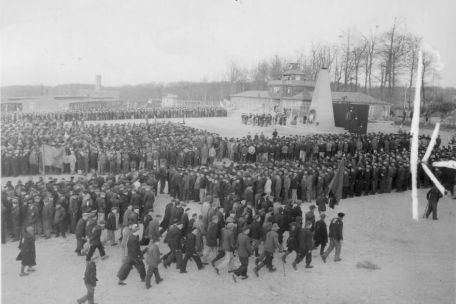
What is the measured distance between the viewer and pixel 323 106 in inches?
1144

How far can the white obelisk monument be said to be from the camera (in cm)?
2870

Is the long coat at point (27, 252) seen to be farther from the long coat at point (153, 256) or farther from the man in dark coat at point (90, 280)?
the long coat at point (153, 256)

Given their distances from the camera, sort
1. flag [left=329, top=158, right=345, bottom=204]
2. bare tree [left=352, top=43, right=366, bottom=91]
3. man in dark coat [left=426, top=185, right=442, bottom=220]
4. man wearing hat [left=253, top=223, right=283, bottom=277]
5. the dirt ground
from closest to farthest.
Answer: the dirt ground < man wearing hat [left=253, top=223, right=283, bottom=277] < man in dark coat [left=426, top=185, right=442, bottom=220] < flag [left=329, top=158, right=345, bottom=204] < bare tree [left=352, top=43, right=366, bottom=91]

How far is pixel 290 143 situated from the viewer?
21141 mm

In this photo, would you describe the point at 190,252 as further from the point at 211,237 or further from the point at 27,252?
the point at 27,252

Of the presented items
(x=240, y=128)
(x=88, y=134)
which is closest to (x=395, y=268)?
(x=88, y=134)

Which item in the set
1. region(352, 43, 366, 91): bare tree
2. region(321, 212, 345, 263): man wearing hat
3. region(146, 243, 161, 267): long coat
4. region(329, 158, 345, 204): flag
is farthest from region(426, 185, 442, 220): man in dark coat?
region(352, 43, 366, 91): bare tree

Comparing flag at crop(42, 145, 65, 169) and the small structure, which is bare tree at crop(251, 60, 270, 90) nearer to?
the small structure

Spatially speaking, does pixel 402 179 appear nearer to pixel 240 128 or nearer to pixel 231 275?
pixel 231 275

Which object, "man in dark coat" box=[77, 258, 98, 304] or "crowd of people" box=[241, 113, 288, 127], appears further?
"crowd of people" box=[241, 113, 288, 127]

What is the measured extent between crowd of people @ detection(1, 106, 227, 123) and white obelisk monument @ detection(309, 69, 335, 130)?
48.0ft

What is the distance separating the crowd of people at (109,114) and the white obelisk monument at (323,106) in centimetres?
1463

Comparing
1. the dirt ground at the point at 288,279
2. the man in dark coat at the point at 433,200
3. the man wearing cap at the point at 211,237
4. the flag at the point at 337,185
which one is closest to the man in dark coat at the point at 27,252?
the dirt ground at the point at 288,279

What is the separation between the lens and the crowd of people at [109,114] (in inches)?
1273
